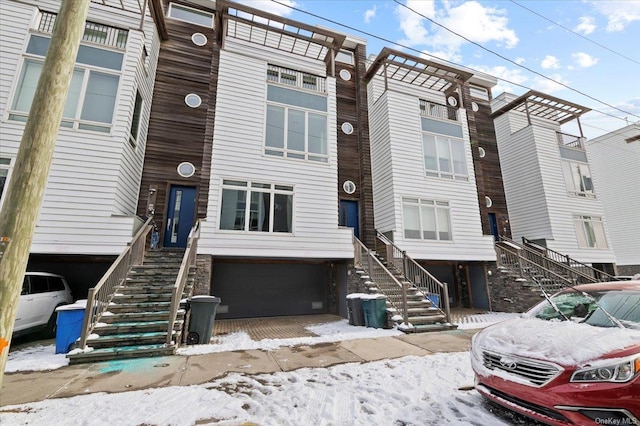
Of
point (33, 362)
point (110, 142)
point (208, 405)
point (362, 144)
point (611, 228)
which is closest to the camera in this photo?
point (208, 405)

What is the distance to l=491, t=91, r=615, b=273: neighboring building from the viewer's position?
579 inches

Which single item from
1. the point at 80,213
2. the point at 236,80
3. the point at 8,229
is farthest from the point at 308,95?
the point at 8,229

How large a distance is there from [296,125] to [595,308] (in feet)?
32.8

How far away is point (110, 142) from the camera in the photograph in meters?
8.67

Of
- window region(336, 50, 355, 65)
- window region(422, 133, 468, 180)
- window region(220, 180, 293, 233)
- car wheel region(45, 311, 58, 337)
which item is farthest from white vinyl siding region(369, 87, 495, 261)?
car wheel region(45, 311, 58, 337)

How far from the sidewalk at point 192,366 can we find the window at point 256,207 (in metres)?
4.68

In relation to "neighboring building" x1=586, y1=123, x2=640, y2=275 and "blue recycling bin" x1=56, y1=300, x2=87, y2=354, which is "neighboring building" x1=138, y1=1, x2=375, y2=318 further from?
"neighboring building" x1=586, y1=123, x2=640, y2=275

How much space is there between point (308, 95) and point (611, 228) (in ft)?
74.2

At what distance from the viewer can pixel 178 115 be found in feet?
39.3

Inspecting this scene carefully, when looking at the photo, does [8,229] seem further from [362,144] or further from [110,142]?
[362,144]

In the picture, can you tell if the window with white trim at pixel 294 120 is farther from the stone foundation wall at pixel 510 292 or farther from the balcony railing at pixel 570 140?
the balcony railing at pixel 570 140

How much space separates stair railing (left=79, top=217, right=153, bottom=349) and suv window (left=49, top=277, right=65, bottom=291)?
1.98 m

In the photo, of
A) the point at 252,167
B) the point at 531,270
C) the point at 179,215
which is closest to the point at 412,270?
the point at 531,270

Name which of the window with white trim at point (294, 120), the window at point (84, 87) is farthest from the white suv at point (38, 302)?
the window with white trim at point (294, 120)
